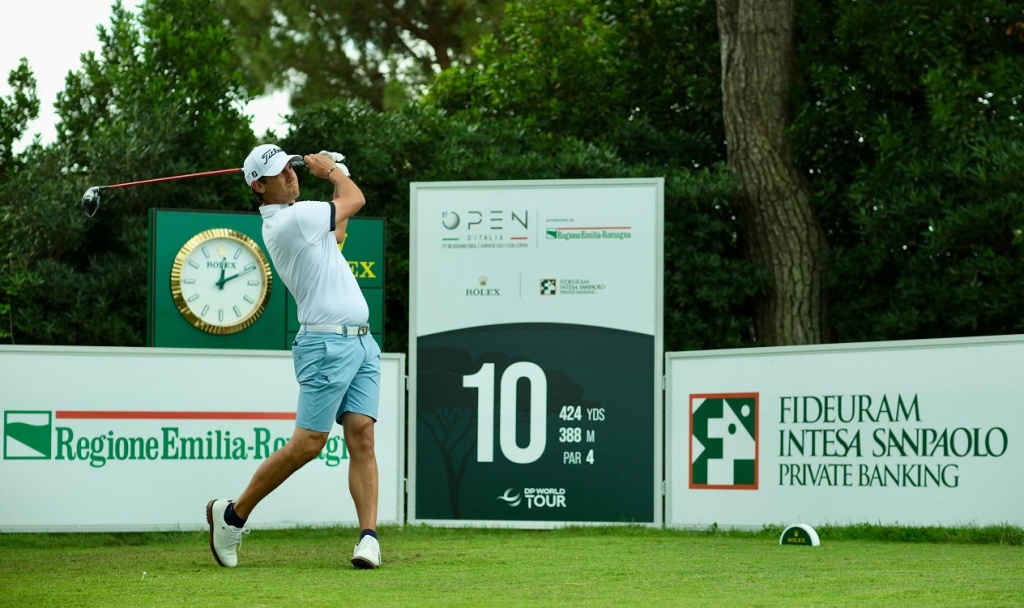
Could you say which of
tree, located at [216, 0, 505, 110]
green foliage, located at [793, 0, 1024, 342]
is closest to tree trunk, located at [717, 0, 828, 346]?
green foliage, located at [793, 0, 1024, 342]

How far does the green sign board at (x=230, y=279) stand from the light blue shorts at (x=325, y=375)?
9.31 feet

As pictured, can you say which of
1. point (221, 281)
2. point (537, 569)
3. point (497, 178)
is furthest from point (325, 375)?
point (497, 178)

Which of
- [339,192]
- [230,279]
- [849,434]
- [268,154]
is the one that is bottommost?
[849,434]

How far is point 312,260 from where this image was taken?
18.9ft

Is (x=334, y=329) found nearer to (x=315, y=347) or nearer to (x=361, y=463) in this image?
(x=315, y=347)

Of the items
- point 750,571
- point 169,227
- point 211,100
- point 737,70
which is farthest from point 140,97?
point 750,571

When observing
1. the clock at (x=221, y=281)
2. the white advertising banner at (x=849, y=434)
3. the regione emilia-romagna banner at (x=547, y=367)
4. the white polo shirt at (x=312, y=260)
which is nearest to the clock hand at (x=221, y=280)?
the clock at (x=221, y=281)

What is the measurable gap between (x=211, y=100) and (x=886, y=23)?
20.8ft

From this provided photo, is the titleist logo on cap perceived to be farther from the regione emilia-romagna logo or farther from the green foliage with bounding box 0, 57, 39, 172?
the green foliage with bounding box 0, 57, 39, 172

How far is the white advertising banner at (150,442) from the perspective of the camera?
7.58 m

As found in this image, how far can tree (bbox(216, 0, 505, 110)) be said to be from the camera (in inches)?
826

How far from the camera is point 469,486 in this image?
26.6ft

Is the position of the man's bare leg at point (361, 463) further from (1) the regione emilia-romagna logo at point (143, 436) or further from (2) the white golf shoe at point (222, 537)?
(1) the regione emilia-romagna logo at point (143, 436)

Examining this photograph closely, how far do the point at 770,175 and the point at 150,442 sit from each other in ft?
21.6
